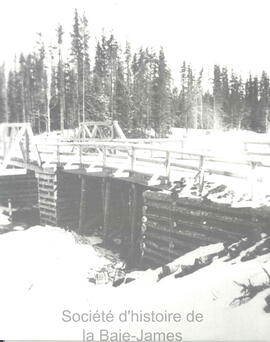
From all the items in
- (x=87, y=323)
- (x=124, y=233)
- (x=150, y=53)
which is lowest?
(x=124, y=233)

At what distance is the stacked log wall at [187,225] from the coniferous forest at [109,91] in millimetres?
20520

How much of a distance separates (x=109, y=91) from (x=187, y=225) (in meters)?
36.1

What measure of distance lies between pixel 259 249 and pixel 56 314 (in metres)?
3.63

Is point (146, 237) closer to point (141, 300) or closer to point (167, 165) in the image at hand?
point (167, 165)

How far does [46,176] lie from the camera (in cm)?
1703

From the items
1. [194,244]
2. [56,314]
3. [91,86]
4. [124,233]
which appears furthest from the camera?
[91,86]

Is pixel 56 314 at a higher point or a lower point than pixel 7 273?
higher

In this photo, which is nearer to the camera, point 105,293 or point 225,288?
point 225,288

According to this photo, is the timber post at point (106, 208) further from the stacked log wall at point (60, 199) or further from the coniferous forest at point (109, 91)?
the coniferous forest at point (109, 91)

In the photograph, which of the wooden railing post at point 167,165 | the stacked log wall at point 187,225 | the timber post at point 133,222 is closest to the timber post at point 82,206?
the timber post at point 133,222

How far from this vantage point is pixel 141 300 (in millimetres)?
6891

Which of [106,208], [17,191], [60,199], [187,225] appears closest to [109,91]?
[17,191]

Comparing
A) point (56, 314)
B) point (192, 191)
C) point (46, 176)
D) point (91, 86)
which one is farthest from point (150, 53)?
point (56, 314)

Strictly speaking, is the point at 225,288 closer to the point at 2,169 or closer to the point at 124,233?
the point at 124,233
